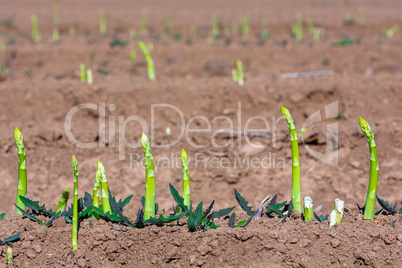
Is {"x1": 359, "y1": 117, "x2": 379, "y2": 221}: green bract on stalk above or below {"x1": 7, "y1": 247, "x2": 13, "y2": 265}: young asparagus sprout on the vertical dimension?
above

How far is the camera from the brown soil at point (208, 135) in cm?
210

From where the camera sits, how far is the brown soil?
2.10 m

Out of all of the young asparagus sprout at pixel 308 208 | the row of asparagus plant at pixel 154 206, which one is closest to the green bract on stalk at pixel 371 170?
the row of asparagus plant at pixel 154 206

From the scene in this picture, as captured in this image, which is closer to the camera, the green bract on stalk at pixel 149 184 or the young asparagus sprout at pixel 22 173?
the green bract on stalk at pixel 149 184

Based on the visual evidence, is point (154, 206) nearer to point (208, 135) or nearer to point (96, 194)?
point (96, 194)

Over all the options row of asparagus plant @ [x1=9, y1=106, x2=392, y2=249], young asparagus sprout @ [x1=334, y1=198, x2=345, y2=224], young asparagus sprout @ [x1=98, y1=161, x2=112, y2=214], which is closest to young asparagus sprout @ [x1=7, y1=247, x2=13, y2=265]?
row of asparagus plant @ [x1=9, y1=106, x2=392, y2=249]

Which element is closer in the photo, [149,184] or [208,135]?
[149,184]

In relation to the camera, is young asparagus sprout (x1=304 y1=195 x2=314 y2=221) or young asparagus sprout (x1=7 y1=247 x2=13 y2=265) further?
young asparagus sprout (x1=304 y1=195 x2=314 y2=221)

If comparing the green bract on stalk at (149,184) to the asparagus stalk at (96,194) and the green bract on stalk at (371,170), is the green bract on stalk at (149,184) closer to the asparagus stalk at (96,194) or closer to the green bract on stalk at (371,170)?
the asparagus stalk at (96,194)

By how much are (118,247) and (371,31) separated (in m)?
6.96

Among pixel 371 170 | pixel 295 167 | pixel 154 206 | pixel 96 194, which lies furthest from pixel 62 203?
pixel 371 170

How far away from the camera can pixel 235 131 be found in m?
3.52

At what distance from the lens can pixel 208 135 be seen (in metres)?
3.54

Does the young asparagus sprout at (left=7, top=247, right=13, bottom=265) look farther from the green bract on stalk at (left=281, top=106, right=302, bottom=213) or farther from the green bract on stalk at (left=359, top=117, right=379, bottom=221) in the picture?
the green bract on stalk at (left=359, top=117, right=379, bottom=221)
